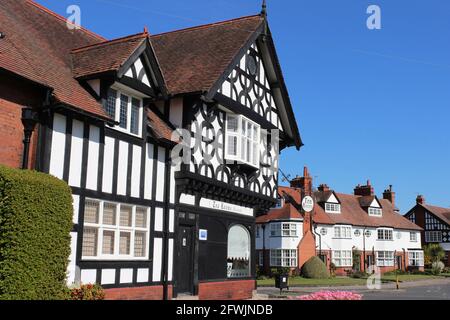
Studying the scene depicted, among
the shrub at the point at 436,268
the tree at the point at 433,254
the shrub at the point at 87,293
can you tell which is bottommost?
the shrub at the point at 436,268

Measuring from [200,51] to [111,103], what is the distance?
6.21 metres

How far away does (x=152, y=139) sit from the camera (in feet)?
52.9

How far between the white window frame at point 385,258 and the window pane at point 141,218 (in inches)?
2011

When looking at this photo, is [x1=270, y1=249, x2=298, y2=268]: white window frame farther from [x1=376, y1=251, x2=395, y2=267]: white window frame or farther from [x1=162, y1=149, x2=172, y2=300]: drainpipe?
[x1=162, y1=149, x2=172, y2=300]: drainpipe

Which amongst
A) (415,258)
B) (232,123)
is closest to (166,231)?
(232,123)

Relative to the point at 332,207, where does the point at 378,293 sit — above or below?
below

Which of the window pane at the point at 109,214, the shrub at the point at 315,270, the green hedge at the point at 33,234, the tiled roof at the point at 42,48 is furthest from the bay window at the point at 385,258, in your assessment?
the green hedge at the point at 33,234

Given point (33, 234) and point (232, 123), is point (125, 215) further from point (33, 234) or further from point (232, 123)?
point (232, 123)

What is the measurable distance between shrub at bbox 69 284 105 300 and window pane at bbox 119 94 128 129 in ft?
15.5

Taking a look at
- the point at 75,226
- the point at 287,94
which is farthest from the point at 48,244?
the point at 287,94

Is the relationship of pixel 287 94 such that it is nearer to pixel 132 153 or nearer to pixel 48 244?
pixel 132 153

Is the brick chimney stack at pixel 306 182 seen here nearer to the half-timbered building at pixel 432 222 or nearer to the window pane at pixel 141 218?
the half-timbered building at pixel 432 222

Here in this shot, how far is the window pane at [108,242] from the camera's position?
46.9 feet
